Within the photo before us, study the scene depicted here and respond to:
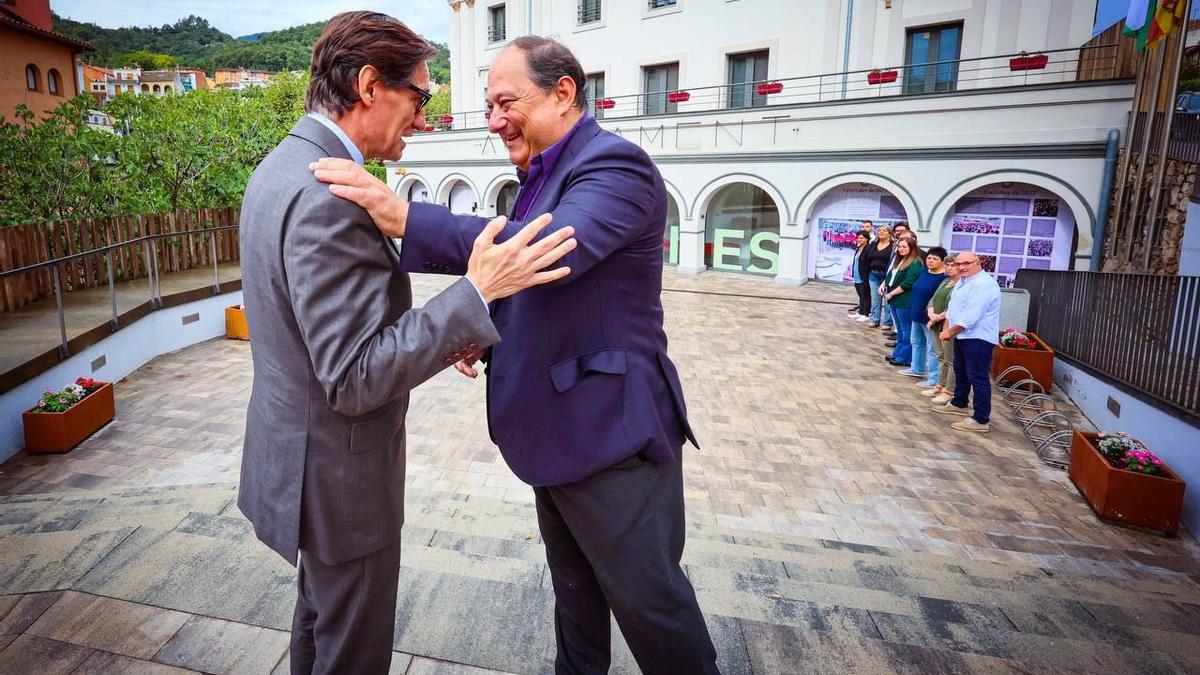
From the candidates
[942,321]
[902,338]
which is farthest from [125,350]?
[902,338]

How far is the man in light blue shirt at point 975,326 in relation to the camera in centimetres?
734

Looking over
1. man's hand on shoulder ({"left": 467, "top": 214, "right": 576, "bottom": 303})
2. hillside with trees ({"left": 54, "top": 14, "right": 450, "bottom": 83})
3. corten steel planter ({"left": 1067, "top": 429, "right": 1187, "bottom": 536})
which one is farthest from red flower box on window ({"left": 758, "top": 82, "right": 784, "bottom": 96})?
hillside with trees ({"left": 54, "top": 14, "right": 450, "bottom": 83})

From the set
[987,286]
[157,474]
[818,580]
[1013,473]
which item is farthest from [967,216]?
[157,474]

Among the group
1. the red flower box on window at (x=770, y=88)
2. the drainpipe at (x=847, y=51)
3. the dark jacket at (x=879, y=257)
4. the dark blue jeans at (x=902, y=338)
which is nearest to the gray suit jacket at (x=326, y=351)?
the dark blue jeans at (x=902, y=338)

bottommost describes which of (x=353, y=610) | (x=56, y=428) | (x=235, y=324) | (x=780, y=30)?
(x=56, y=428)

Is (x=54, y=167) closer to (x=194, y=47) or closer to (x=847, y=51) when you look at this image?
(x=847, y=51)

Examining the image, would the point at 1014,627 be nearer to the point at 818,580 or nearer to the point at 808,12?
the point at 818,580

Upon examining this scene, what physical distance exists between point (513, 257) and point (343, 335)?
395 mm

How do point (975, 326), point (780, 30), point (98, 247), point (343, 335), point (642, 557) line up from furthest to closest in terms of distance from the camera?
point (780, 30)
point (98, 247)
point (975, 326)
point (642, 557)
point (343, 335)

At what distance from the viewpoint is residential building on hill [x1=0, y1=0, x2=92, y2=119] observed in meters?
23.6

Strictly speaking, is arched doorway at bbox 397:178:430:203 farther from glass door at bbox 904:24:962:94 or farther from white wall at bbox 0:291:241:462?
glass door at bbox 904:24:962:94

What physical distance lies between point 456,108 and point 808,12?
1517 cm

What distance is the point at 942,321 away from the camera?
852 cm

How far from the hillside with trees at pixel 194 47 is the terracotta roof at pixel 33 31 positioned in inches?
43.4
